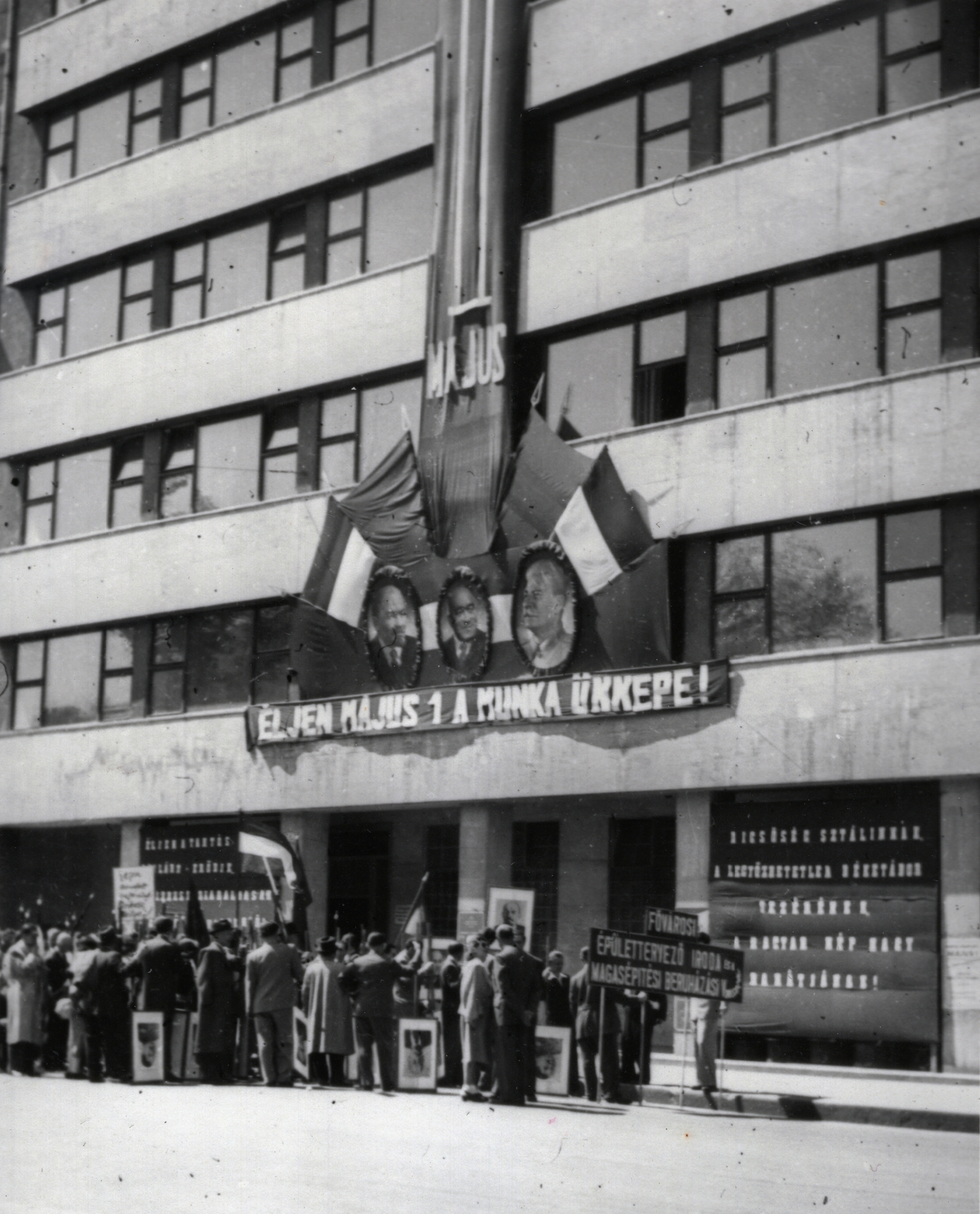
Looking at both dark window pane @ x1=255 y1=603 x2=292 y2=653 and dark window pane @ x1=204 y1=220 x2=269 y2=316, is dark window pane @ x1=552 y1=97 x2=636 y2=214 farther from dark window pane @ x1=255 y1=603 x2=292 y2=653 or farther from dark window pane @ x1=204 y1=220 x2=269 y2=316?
dark window pane @ x1=255 y1=603 x2=292 y2=653

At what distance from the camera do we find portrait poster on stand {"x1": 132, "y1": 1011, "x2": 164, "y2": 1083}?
64.2ft

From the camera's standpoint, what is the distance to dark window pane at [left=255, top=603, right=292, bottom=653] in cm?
2909

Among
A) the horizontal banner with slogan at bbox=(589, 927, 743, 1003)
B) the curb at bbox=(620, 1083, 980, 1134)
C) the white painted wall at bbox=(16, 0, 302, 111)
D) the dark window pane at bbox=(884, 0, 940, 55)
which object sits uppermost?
the white painted wall at bbox=(16, 0, 302, 111)

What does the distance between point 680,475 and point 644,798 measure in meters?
4.16

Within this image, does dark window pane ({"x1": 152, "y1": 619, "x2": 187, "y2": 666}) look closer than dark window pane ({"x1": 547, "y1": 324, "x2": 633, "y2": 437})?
No

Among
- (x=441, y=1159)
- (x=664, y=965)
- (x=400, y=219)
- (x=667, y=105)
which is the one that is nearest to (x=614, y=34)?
(x=667, y=105)

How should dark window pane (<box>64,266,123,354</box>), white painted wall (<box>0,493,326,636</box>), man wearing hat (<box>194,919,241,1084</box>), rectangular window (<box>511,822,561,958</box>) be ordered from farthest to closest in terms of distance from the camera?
dark window pane (<box>64,266,123,354</box>) < white painted wall (<box>0,493,326,636</box>) < rectangular window (<box>511,822,561,958</box>) < man wearing hat (<box>194,919,241,1084</box>)

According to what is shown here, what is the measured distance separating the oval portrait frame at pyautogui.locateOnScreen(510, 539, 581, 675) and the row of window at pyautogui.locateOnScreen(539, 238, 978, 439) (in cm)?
169

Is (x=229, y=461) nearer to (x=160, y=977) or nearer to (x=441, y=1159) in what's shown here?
(x=160, y=977)

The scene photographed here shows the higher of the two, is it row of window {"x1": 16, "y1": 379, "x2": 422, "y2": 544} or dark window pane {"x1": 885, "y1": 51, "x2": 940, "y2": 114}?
dark window pane {"x1": 885, "y1": 51, "x2": 940, "y2": 114}

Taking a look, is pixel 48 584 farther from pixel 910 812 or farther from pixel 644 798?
pixel 910 812

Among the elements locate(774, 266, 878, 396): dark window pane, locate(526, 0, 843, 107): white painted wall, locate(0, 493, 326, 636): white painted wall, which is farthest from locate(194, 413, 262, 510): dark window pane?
locate(774, 266, 878, 396): dark window pane

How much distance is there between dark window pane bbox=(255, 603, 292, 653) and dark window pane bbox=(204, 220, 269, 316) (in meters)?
5.01

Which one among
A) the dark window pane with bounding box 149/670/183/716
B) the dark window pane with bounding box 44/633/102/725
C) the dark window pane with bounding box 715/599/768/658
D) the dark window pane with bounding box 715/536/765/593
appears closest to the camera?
the dark window pane with bounding box 715/599/768/658
